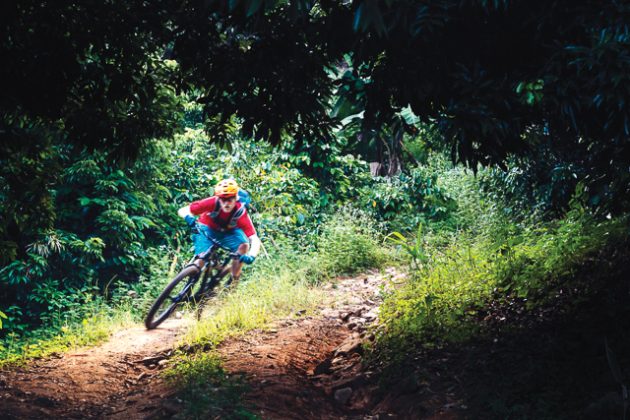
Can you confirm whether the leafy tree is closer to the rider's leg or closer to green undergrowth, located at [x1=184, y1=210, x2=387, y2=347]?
green undergrowth, located at [x1=184, y1=210, x2=387, y2=347]

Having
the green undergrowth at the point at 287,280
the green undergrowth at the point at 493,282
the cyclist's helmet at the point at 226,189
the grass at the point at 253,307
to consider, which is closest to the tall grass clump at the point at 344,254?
the green undergrowth at the point at 287,280

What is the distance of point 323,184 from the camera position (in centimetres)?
1577

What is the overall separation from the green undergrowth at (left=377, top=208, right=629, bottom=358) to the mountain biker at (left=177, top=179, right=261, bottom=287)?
7.87ft

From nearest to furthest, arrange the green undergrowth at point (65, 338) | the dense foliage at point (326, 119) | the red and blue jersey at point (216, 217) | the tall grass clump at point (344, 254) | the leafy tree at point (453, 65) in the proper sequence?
1. the leafy tree at point (453, 65)
2. the dense foliage at point (326, 119)
3. the green undergrowth at point (65, 338)
4. the red and blue jersey at point (216, 217)
5. the tall grass clump at point (344, 254)

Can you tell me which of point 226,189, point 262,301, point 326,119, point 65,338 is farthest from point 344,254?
point 326,119

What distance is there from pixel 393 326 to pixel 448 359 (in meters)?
1.03

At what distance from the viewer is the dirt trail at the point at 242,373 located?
570cm

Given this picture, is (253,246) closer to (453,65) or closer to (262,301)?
(262,301)

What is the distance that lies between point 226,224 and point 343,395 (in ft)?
12.1

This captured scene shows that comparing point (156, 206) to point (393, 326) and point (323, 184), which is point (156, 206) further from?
point (393, 326)

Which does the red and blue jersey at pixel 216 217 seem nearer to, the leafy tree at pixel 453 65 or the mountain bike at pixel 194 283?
the mountain bike at pixel 194 283

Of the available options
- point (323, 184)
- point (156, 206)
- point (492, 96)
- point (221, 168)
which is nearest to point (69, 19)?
point (492, 96)

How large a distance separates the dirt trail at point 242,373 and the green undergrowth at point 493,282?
59cm

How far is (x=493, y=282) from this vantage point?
21.8 ft
